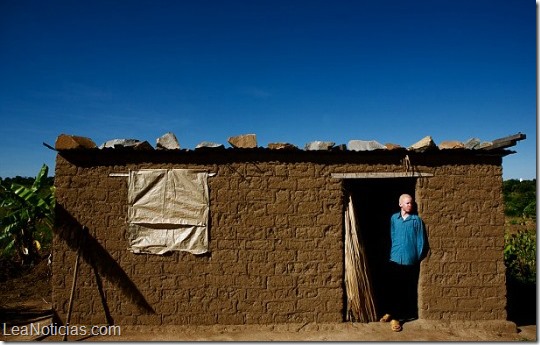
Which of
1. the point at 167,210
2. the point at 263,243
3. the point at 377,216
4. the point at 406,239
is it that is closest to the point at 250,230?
the point at 263,243

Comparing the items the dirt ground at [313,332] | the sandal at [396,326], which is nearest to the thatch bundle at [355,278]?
the dirt ground at [313,332]

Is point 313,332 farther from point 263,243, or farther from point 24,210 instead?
point 24,210

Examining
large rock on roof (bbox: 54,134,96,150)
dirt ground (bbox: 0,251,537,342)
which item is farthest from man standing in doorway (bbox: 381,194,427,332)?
large rock on roof (bbox: 54,134,96,150)

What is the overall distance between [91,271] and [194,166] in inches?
83.7

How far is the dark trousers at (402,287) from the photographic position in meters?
7.10

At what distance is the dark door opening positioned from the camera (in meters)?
7.42

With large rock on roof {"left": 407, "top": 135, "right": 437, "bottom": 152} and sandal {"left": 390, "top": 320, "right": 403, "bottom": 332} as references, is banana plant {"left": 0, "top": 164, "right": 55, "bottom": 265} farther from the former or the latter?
large rock on roof {"left": 407, "top": 135, "right": 437, "bottom": 152}

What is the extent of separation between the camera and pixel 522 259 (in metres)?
8.55

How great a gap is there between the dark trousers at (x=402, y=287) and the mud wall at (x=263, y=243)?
1762mm

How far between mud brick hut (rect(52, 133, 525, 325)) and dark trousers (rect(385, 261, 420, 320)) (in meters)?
1.76

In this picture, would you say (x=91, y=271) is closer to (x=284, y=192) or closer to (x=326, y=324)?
(x=284, y=192)

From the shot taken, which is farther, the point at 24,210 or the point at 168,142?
the point at 24,210

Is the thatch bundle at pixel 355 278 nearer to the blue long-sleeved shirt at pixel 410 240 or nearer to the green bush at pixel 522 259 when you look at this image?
the blue long-sleeved shirt at pixel 410 240

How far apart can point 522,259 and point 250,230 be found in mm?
7098
